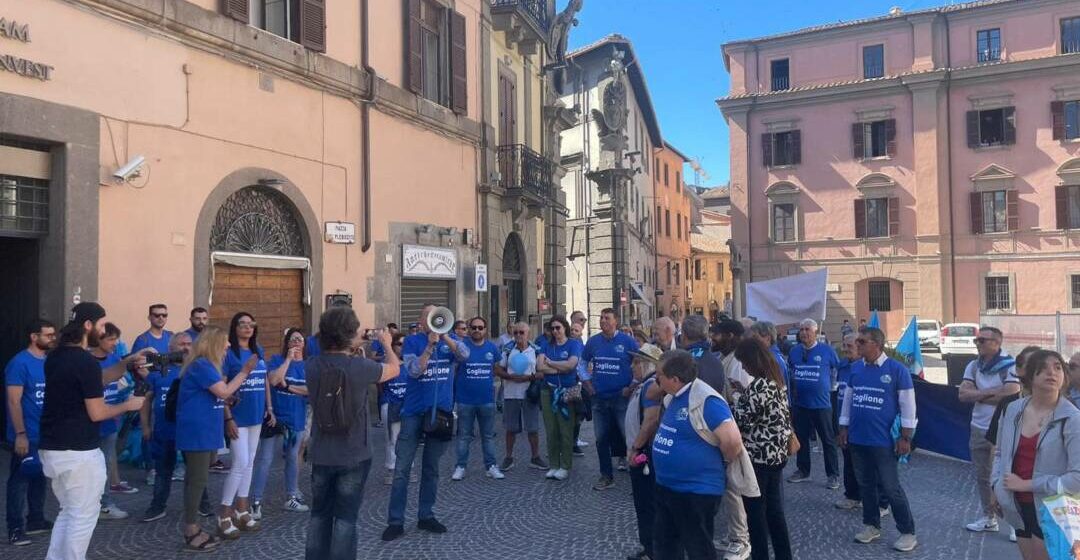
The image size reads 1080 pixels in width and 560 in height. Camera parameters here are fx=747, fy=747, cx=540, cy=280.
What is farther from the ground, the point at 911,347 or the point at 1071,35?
the point at 1071,35

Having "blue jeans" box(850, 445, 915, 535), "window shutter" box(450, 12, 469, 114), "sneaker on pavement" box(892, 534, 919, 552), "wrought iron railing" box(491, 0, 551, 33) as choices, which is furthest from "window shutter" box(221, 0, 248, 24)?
"sneaker on pavement" box(892, 534, 919, 552)

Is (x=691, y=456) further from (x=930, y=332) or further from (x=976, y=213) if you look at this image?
(x=976, y=213)

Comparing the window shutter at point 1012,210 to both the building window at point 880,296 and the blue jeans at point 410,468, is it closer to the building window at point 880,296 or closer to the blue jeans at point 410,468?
the building window at point 880,296

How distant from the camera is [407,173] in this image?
46.4 feet

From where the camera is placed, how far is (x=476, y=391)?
8.37 m

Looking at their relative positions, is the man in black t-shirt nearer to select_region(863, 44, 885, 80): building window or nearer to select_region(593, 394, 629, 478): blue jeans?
select_region(593, 394, 629, 478): blue jeans

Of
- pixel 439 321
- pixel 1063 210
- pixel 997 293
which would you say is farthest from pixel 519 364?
pixel 1063 210

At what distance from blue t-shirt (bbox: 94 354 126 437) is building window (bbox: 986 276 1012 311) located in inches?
1271

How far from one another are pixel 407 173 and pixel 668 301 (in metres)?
33.1

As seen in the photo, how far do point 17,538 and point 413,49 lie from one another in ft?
35.0

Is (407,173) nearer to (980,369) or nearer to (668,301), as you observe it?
(980,369)

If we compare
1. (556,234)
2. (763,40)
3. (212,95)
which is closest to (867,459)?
(212,95)

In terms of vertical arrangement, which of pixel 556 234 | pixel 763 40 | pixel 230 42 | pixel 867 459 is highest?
pixel 763 40

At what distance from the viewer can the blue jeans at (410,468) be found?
6.14 metres
